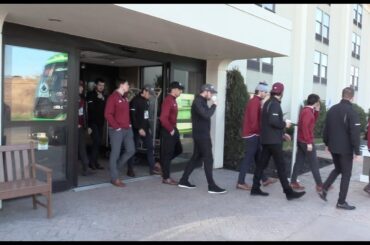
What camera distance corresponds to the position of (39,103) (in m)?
6.27

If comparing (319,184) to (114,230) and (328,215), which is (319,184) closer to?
(328,215)

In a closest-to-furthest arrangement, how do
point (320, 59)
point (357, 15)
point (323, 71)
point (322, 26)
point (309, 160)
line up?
point (309, 160)
point (322, 26)
point (320, 59)
point (323, 71)
point (357, 15)

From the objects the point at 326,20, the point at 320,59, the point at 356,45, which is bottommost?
the point at 320,59

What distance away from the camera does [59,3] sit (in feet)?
15.6

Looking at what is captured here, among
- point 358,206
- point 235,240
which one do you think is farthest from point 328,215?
point 235,240

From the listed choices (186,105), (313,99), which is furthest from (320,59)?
(313,99)

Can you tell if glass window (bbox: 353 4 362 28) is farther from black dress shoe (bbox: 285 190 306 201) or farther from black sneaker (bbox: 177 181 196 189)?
black sneaker (bbox: 177 181 196 189)

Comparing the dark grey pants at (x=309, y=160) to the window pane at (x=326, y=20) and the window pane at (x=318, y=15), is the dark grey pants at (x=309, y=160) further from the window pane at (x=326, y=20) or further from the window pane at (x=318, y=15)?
the window pane at (x=326, y=20)

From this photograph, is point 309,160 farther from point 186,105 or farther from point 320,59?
point 320,59

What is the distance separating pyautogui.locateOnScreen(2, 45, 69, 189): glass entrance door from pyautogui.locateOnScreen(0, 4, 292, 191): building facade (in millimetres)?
14

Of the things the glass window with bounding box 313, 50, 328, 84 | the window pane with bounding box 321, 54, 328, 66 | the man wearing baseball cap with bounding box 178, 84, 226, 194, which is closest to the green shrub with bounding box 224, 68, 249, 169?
the man wearing baseball cap with bounding box 178, 84, 226, 194

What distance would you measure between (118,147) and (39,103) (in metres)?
1.47

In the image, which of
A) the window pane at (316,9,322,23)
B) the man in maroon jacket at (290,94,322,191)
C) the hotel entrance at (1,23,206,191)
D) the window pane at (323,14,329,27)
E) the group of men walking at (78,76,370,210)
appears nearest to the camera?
the hotel entrance at (1,23,206,191)

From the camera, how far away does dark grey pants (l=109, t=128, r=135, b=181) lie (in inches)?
276
